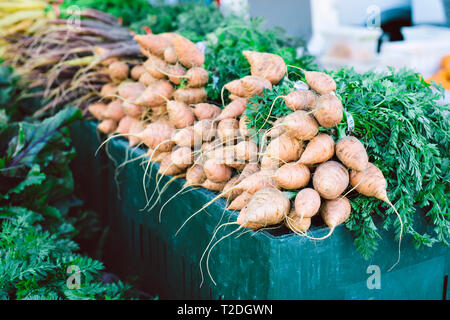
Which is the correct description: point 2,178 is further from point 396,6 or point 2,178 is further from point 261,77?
point 396,6

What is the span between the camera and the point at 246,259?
1.58m

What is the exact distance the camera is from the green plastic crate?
1.47 meters

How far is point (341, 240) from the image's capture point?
4.99ft

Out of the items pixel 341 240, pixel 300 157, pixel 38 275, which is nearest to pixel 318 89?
pixel 300 157

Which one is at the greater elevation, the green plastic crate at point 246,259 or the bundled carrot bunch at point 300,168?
the bundled carrot bunch at point 300,168

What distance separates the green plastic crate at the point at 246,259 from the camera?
1.47 metres

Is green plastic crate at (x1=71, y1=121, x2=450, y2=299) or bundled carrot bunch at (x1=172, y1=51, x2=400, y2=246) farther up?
bundled carrot bunch at (x1=172, y1=51, x2=400, y2=246)

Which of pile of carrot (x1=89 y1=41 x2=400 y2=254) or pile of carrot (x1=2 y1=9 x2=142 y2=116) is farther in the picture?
pile of carrot (x1=2 y1=9 x2=142 y2=116)

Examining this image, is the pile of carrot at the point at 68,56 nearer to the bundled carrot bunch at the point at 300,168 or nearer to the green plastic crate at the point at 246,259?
the green plastic crate at the point at 246,259

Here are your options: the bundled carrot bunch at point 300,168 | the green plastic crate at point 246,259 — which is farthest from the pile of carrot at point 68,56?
the bundled carrot bunch at point 300,168

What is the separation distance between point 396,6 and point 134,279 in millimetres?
4880

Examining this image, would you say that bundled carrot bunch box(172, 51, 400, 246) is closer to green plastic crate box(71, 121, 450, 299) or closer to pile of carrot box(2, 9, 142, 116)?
green plastic crate box(71, 121, 450, 299)

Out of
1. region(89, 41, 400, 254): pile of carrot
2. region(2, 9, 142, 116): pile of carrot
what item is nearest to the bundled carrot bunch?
region(89, 41, 400, 254): pile of carrot

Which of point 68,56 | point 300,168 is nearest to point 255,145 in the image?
point 300,168
